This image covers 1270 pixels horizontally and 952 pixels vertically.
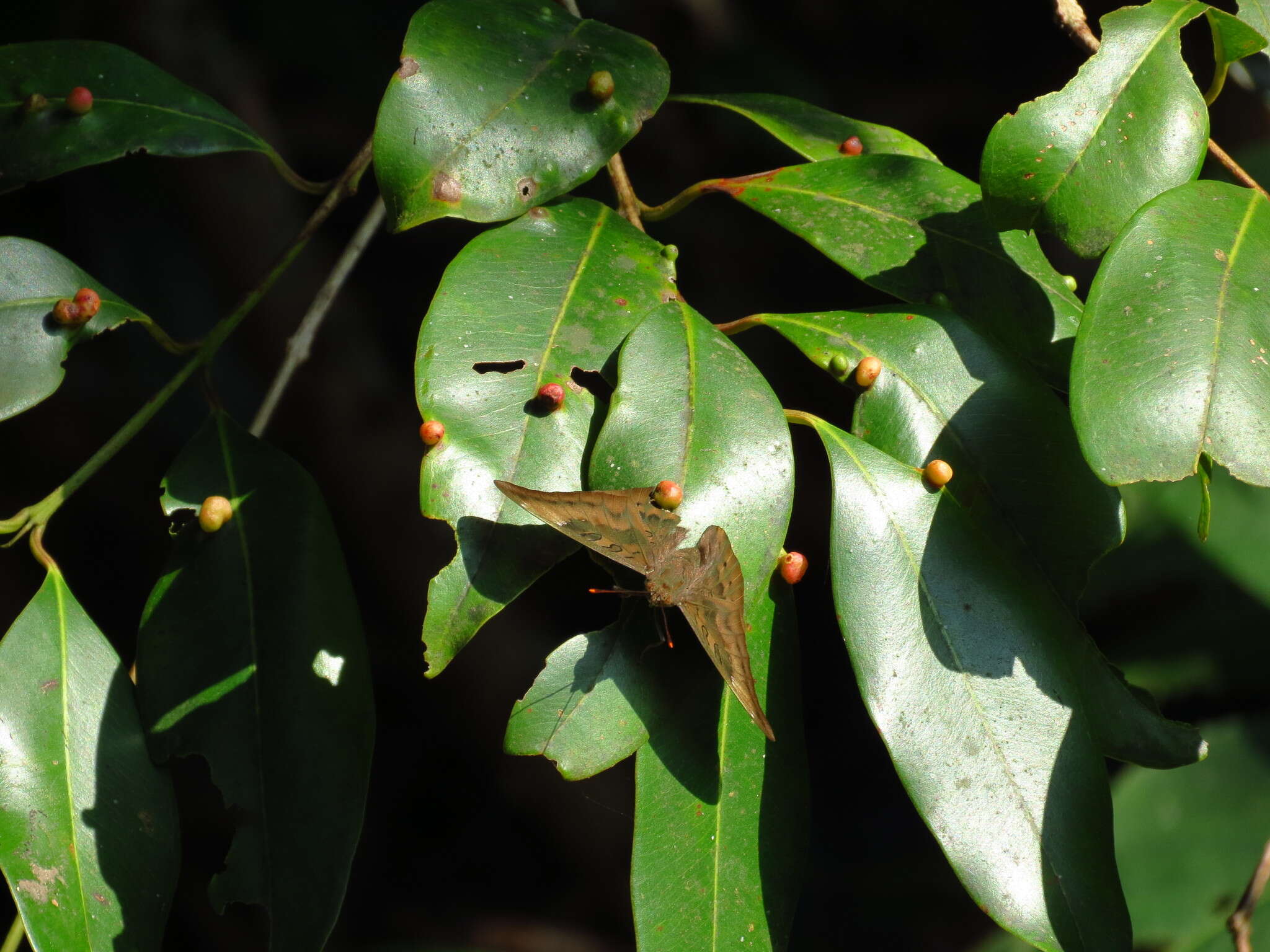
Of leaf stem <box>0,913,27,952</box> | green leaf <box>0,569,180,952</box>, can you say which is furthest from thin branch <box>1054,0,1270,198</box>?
leaf stem <box>0,913,27,952</box>

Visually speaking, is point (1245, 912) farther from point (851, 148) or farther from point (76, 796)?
point (76, 796)

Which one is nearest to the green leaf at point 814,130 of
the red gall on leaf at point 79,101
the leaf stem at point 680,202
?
the leaf stem at point 680,202

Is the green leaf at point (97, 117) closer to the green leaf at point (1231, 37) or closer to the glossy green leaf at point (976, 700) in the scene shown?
the glossy green leaf at point (976, 700)

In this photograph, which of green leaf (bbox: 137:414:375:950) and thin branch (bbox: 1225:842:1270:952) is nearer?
green leaf (bbox: 137:414:375:950)

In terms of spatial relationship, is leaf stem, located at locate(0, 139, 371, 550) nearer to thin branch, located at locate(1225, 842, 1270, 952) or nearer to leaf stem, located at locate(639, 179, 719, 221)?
leaf stem, located at locate(639, 179, 719, 221)

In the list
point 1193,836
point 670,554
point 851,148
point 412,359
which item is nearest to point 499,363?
point 670,554

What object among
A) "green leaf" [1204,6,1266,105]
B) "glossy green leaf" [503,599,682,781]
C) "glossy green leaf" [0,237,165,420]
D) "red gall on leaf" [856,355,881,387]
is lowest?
"glossy green leaf" [503,599,682,781]
